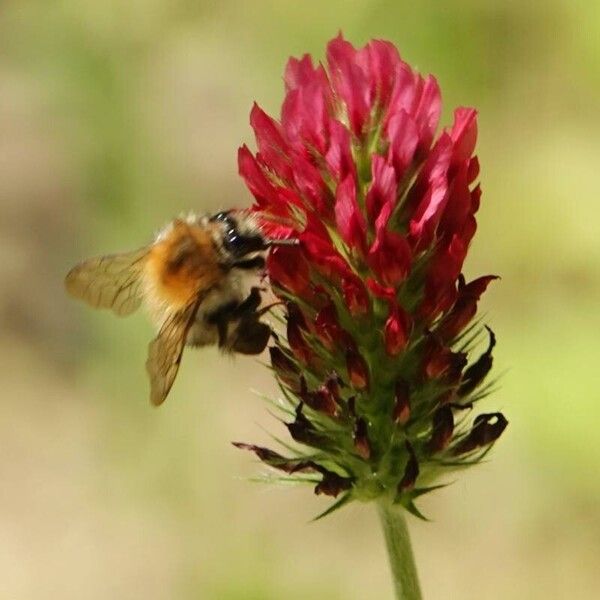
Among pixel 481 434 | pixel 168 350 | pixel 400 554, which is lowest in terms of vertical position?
pixel 400 554

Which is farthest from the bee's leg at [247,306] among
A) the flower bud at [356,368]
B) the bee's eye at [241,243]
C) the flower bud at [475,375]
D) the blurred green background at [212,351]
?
the blurred green background at [212,351]

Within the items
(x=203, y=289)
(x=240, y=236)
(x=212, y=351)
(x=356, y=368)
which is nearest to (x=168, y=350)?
(x=203, y=289)

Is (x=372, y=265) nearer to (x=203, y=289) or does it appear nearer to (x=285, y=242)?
(x=285, y=242)

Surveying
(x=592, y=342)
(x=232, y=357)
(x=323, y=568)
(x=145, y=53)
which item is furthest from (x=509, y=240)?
(x=232, y=357)

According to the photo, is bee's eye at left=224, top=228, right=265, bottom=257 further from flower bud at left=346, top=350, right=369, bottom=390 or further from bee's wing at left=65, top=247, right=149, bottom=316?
bee's wing at left=65, top=247, right=149, bottom=316

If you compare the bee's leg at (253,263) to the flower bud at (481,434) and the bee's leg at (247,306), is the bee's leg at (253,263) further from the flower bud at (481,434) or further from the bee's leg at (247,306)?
the flower bud at (481,434)
